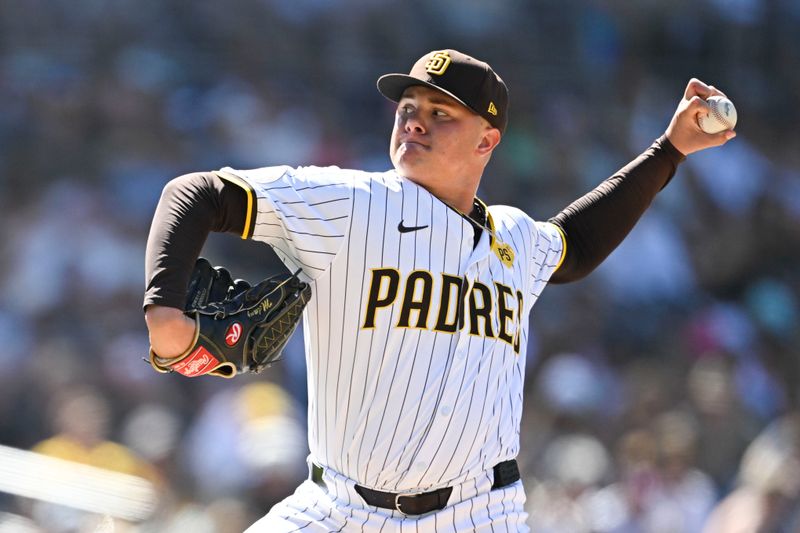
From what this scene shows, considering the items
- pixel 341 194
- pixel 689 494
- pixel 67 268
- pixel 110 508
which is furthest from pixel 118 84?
pixel 341 194

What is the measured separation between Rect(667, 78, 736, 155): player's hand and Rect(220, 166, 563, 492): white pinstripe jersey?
959mm

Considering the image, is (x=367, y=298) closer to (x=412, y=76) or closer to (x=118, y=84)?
(x=412, y=76)

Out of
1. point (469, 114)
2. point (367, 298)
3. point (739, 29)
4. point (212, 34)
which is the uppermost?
point (739, 29)

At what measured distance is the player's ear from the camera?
304 cm

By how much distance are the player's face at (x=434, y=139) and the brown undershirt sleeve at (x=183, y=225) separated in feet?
1.90

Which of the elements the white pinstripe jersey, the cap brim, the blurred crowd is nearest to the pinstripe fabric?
the white pinstripe jersey

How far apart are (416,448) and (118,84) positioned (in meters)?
4.74

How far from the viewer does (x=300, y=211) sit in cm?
254

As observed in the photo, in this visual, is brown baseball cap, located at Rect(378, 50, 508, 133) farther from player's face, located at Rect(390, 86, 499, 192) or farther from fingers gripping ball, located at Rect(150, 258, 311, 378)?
fingers gripping ball, located at Rect(150, 258, 311, 378)

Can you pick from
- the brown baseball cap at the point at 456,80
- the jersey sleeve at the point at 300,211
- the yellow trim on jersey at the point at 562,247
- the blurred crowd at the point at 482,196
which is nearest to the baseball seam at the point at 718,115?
the yellow trim on jersey at the point at 562,247

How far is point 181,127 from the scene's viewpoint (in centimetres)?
668

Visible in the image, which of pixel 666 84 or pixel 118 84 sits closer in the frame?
pixel 118 84

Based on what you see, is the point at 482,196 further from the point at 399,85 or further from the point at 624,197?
Answer: the point at 399,85

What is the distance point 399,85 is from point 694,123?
3.08ft
